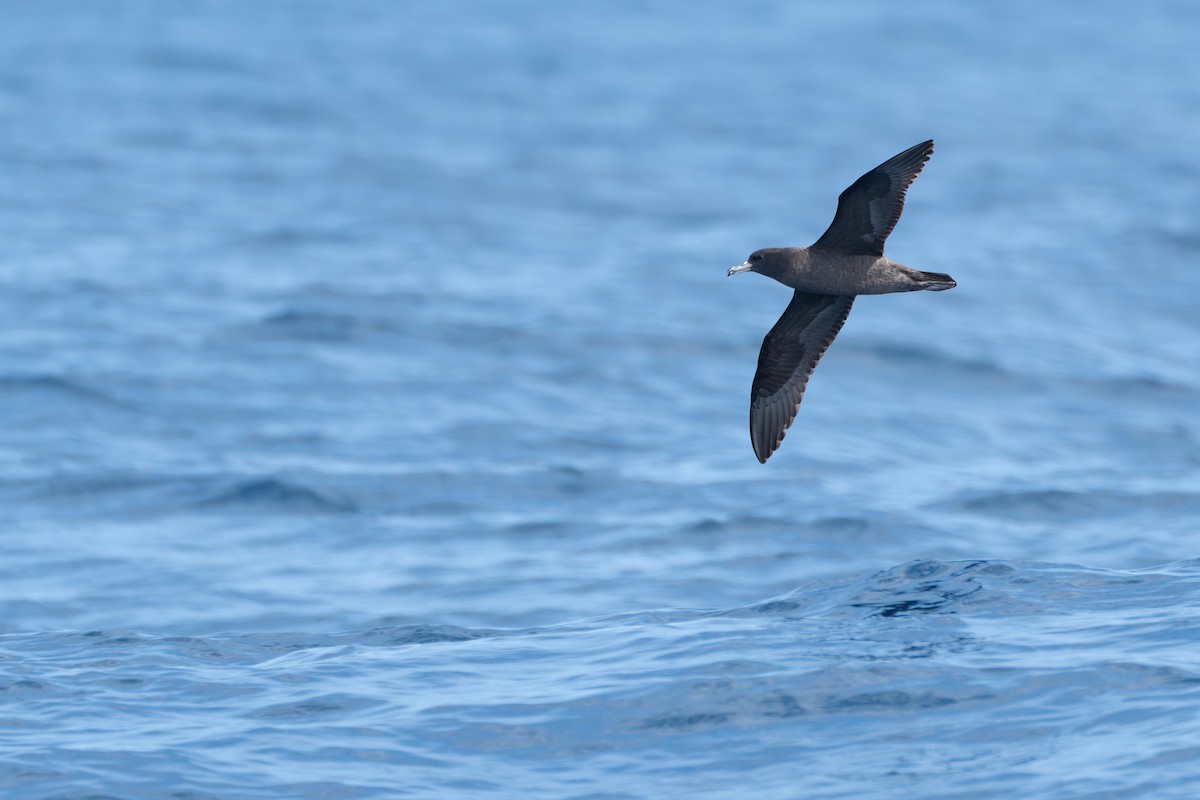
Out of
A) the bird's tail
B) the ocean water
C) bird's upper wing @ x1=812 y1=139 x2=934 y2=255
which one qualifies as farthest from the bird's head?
the ocean water

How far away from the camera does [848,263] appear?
970cm

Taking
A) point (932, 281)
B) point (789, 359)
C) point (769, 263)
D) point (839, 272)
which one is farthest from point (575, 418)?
point (932, 281)

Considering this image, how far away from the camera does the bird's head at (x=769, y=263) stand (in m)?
9.70

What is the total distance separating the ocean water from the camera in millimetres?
8594

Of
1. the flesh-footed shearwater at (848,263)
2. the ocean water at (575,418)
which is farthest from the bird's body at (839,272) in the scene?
the ocean water at (575,418)

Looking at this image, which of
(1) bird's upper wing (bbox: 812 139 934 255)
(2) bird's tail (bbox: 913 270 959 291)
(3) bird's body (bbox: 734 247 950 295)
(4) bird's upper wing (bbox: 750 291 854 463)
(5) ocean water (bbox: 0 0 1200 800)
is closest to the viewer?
(5) ocean water (bbox: 0 0 1200 800)

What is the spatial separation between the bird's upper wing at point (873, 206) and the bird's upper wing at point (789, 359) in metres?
0.89

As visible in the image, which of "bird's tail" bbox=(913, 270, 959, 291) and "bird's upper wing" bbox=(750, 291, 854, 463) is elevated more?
"bird's tail" bbox=(913, 270, 959, 291)

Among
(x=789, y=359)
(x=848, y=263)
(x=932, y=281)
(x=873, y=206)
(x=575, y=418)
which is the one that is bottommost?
(x=575, y=418)

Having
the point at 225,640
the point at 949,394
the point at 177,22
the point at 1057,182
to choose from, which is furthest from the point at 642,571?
the point at 177,22

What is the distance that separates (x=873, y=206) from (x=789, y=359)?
1633mm

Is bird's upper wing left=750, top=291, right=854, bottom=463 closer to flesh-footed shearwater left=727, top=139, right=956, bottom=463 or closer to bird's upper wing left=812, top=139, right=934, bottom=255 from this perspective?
flesh-footed shearwater left=727, top=139, right=956, bottom=463

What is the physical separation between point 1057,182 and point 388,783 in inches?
836

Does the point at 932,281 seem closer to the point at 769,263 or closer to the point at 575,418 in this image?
the point at 769,263
